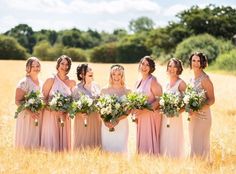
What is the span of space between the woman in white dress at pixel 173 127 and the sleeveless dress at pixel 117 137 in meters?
0.75

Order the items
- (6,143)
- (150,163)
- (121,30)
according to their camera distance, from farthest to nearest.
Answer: (121,30) < (6,143) < (150,163)

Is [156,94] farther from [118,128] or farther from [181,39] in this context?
[181,39]

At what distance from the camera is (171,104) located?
985 centimetres

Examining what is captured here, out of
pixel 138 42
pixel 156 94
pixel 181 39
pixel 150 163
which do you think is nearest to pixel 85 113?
pixel 156 94

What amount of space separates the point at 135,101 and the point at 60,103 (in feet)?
4.71

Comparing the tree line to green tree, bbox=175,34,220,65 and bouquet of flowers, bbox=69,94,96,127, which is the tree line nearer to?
green tree, bbox=175,34,220,65

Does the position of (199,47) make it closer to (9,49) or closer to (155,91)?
(9,49)

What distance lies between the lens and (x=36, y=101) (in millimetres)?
10227

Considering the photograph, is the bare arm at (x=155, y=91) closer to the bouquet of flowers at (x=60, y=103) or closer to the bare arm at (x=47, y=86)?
the bouquet of flowers at (x=60, y=103)

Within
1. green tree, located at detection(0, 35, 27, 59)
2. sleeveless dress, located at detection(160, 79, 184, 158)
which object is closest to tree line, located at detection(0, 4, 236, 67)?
green tree, located at detection(0, 35, 27, 59)

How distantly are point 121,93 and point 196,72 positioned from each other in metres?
1.50

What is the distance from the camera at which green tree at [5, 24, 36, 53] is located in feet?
345

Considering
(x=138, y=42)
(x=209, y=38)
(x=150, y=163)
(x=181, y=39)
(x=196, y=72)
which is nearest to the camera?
(x=150, y=163)

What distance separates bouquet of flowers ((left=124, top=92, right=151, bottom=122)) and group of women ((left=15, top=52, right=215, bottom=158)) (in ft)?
0.68
